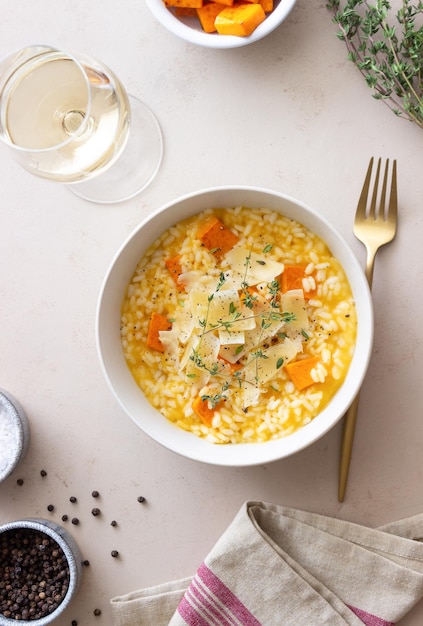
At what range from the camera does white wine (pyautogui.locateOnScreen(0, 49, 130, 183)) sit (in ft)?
7.30

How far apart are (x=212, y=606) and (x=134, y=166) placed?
4.95ft

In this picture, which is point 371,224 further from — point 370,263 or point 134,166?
point 134,166

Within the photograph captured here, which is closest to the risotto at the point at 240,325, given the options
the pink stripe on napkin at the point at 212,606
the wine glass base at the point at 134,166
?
the wine glass base at the point at 134,166

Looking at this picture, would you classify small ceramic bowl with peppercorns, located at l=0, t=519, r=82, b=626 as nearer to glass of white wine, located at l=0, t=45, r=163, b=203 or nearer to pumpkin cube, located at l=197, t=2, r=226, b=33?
glass of white wine, located at l=0, t=45, r=163, b=203

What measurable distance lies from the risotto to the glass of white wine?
37 centimetres

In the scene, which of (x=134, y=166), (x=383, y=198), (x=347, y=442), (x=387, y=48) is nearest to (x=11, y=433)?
(x=134, y=166)

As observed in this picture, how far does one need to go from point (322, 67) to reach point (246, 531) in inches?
62.1

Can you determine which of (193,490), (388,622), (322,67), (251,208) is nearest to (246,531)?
(193,490)

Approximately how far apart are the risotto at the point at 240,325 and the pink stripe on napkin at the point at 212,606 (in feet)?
1.69

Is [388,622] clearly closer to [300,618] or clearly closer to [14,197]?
[300,618]

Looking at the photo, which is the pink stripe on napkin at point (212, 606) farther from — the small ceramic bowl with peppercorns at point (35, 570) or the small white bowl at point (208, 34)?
the small white bowl at point (208, 34)

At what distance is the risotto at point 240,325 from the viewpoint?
2.36m

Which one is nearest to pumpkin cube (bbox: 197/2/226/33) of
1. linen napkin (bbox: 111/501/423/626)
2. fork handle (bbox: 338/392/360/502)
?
fork handle (bbox: 338/392/360/502)

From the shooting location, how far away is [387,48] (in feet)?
8.07
